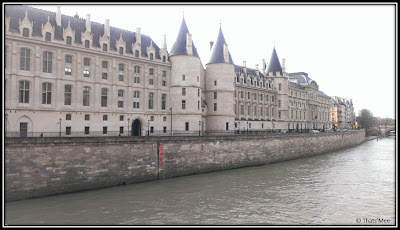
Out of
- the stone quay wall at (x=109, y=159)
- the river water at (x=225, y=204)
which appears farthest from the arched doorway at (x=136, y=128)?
the river water at (x=225, y=204)

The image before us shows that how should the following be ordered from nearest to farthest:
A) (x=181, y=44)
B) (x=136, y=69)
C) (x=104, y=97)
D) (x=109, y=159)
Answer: (x=109, y=159) → (x=104, y=97) → (x=136, y=69) → (x=181, y=44)

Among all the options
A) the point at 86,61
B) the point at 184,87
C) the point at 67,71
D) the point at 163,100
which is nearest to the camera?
the point at 67,71

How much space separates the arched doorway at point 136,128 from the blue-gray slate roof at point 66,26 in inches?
326

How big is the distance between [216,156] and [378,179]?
53.0ft

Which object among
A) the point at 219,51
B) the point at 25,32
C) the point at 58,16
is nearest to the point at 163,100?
the point at 219,51

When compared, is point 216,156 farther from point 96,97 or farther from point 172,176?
point 96,97

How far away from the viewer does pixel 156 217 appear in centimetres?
1917

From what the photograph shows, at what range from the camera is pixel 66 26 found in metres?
35.6

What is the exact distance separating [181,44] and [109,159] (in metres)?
21.6

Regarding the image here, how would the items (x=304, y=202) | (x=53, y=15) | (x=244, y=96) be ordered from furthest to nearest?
(x=244, y=96) → (x=53, y=15) → (x=304, y=202)

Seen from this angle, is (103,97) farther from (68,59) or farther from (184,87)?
(184,87)

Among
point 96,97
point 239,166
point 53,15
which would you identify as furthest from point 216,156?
point 53,15

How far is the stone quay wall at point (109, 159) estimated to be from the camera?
898 inches

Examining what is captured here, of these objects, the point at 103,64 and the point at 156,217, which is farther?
the point at 103,64
